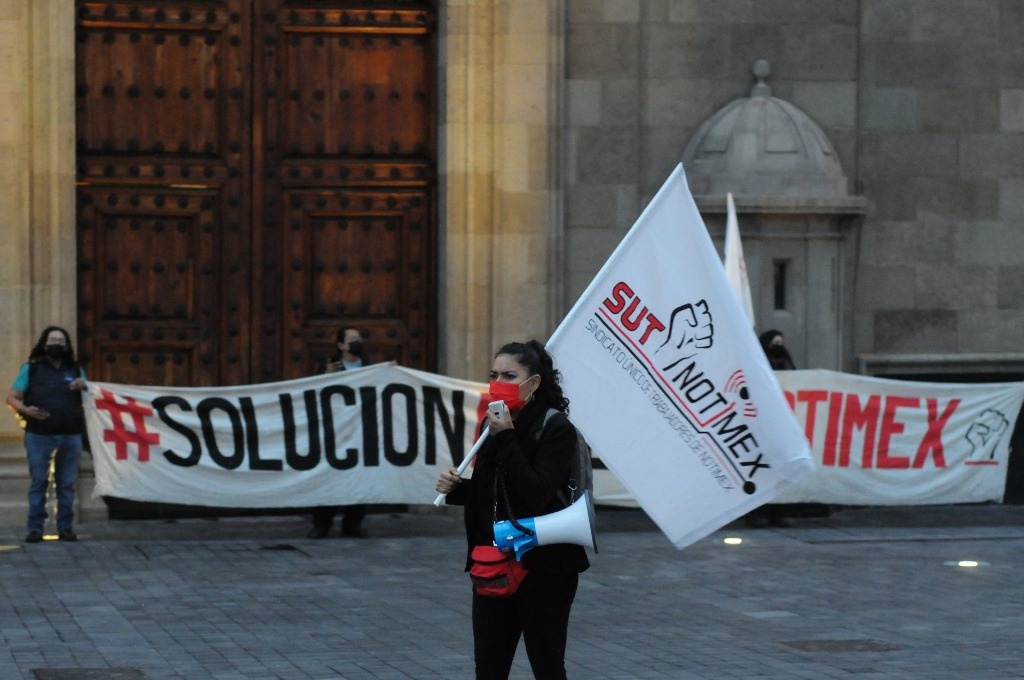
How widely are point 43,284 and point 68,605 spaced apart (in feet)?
15.8

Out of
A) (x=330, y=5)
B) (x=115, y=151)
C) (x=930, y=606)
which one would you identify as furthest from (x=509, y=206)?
(x=930, y=606)

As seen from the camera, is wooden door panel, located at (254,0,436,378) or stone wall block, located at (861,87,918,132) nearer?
wooden door panel, located at (254,0,436,378)

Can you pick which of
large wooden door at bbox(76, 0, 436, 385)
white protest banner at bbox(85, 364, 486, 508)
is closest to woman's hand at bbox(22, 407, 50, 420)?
white protest banner at bbox(85, 364, 486, 508)

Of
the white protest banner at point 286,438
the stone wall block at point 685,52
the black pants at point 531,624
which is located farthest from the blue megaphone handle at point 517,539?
the stone wall block at point 685,52

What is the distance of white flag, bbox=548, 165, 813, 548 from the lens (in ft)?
27.5

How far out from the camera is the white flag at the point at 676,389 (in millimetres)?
8391

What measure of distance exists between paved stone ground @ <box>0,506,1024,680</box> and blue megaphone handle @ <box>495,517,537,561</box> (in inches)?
102

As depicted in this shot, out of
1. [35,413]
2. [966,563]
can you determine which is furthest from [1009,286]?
[35,413]

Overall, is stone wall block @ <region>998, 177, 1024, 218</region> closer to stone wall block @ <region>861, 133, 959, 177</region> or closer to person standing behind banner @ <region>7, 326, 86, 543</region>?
stone wall block @ <region>861, 133, 959, 177</region>

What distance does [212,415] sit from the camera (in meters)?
14.9

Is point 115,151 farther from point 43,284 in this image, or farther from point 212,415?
point 212,415

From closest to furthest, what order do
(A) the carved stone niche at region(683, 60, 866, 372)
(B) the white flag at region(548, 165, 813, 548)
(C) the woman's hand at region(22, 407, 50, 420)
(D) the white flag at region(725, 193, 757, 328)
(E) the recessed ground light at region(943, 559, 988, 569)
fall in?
(B) the white flag at region(548, 165, 813, 548)
(E) the recessed ground light at region(943, 559, 988, 569)
(C) the woman's hand at region(22, 407, 50, 420)
(D) the white flag at region(725, 193, 757, 328)
(A) the carved stone niche at region(683, 60, 866, 372)

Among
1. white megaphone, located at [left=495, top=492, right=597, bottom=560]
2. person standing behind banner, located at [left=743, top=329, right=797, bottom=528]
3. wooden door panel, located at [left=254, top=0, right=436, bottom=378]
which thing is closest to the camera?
white megaphone, located at [left=495, top=492, right=597, bottom=560]

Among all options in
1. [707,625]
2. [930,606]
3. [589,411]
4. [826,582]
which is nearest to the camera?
[589,411]
